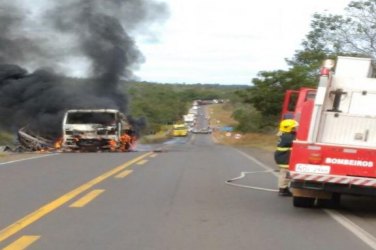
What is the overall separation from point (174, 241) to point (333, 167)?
317 centimetres

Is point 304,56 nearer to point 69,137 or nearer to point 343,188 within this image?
point 69,137

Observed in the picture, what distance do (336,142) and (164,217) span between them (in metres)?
3.00

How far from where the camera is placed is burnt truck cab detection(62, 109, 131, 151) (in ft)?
93.9

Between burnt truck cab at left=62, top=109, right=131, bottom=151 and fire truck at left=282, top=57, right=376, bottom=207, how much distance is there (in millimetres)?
19695

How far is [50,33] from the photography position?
38.4 meters

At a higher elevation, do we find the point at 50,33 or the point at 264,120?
the point at 50,33

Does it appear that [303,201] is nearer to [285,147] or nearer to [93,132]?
[285,147]

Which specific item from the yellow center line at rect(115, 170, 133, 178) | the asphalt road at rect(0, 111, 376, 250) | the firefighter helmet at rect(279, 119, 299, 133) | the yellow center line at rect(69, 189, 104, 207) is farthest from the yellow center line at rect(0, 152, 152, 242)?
the firefighter helmet at rect(279, 119, 299, 133)

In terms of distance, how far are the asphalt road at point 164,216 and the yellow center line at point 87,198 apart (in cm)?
2

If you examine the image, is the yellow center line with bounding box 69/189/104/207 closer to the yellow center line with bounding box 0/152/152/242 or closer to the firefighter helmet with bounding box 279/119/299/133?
the yellow center line with bounding box 0/152/152/242

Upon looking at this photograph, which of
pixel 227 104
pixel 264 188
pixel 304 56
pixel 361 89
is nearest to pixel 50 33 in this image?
pixel 304 56

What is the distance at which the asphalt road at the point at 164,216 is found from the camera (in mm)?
6938

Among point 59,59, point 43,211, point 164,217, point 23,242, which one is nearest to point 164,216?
point 164,217

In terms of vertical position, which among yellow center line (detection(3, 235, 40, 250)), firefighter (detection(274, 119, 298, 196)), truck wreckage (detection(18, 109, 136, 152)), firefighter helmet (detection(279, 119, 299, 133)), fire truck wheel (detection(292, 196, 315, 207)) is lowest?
truck wreckage (detection(18, 109, 136, 152))
